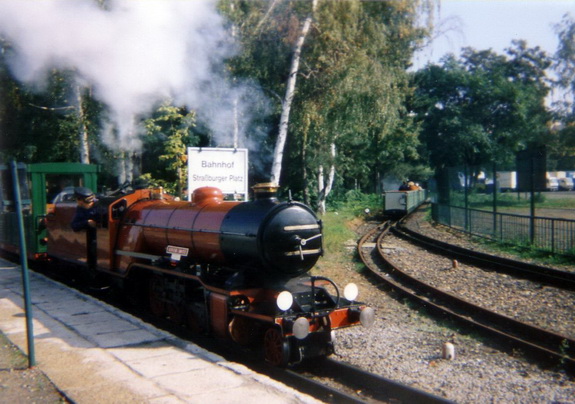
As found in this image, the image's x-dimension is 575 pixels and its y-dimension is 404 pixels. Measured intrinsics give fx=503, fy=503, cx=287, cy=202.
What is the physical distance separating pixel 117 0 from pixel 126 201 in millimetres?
3784

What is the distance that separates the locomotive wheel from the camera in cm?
511

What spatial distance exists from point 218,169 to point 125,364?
15.4 feet

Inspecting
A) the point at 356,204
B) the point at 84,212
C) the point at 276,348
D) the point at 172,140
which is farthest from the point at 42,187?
the point at 356,204

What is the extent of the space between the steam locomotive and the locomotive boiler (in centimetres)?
1

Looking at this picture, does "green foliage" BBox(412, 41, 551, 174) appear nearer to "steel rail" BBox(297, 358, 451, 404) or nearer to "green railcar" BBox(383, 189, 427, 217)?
"green railcar" BBox(383, 189, 427, 217)

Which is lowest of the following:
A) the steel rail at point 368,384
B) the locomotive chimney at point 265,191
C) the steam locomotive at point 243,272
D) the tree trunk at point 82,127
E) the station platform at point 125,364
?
the steel rail at point 368,384

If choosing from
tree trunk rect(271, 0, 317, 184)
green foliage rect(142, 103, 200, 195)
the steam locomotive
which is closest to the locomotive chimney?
the steam locomotive

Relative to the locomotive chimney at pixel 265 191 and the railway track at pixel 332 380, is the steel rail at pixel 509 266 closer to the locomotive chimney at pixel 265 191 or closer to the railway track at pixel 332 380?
the railway track at pixel 332 380

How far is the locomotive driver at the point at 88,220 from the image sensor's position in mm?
8320

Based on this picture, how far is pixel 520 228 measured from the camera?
13.2 meters

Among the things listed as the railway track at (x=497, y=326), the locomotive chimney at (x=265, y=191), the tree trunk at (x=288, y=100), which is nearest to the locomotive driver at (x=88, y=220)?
the locomotive chimney at (x=265, y=191)

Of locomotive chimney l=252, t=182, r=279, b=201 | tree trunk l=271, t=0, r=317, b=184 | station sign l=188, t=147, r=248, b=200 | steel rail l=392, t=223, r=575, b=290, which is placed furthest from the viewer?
tree trunk l=271, t=0, r=317, b=184

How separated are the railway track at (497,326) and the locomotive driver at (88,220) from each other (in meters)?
5.32

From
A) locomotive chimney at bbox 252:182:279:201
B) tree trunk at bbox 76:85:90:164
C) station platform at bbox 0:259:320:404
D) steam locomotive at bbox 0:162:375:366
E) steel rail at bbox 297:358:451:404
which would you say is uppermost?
tree trunk at bbox 76:85:90:164
